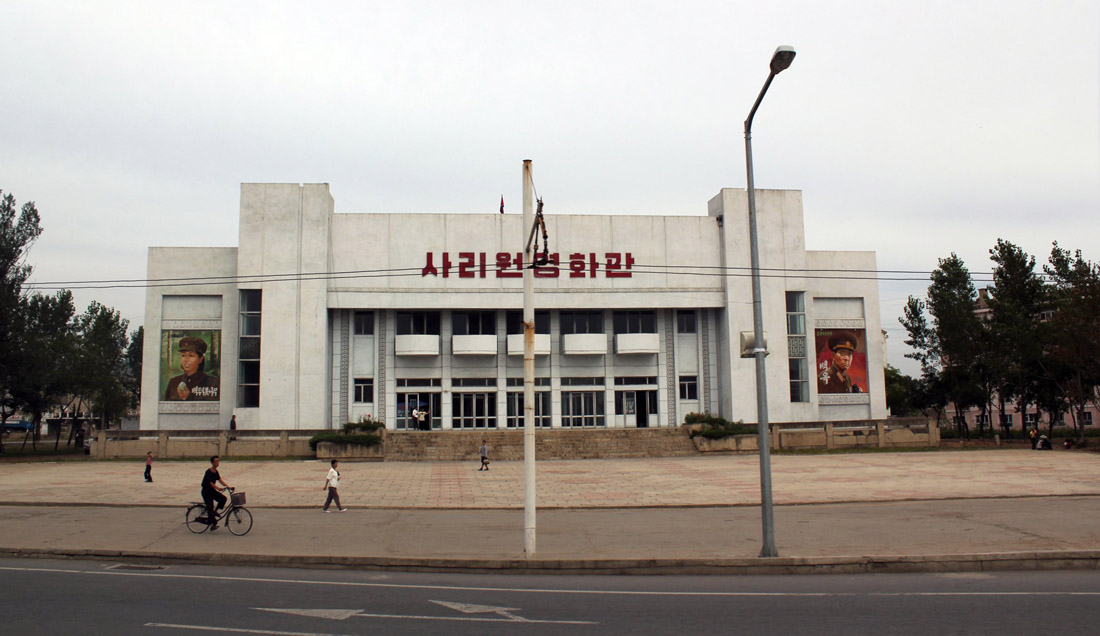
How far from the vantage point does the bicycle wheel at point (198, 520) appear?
56.4 ft

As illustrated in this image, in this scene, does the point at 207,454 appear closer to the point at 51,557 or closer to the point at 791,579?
the point at 51,557

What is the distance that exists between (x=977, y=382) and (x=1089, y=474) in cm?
2703

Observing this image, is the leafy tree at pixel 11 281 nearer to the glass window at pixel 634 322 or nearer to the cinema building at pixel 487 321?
the cinema building at pixel 487 321

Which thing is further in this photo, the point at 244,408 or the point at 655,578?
the point at 244,408

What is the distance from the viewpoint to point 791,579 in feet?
41.0

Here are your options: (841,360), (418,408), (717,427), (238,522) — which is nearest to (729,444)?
(717,427)

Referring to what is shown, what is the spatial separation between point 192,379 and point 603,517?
1402 inches

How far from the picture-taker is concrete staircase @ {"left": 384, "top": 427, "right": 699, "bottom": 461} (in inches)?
1599

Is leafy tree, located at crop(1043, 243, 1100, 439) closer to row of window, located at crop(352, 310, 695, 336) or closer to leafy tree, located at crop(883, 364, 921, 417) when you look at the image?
row of window, located at crop(352, 310, 695, 336)

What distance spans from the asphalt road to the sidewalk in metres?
0.75

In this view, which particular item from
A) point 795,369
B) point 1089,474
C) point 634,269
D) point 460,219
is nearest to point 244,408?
point 460,219

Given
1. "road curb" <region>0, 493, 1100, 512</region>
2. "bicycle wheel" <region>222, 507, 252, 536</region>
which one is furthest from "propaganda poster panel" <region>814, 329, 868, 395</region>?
"bicycle wheel" <region>222, 507, 252, 536</region>

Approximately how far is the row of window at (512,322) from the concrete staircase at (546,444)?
848cm

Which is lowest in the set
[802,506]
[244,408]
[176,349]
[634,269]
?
[802,506]
